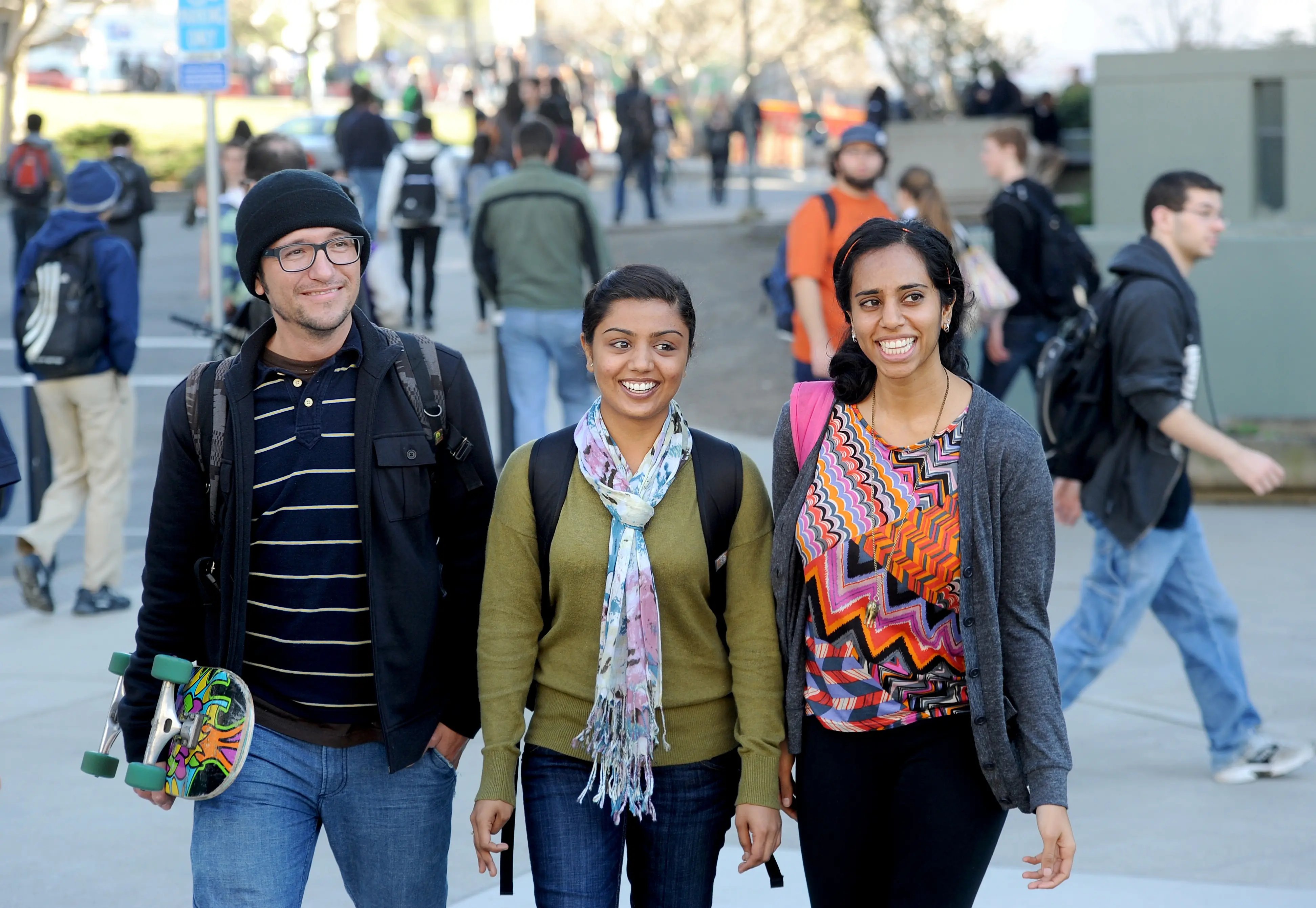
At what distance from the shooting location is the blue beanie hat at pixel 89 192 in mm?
7105

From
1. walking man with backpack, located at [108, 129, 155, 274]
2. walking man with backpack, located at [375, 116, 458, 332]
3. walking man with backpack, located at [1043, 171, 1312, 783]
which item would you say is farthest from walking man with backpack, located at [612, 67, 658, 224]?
walking man with backpack, located at [1043, 171, 1312, 783]

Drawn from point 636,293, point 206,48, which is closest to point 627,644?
point 636,293

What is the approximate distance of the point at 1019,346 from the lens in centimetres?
868

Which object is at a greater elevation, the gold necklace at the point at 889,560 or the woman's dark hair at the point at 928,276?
the woman's dark hair at the point at 928,276

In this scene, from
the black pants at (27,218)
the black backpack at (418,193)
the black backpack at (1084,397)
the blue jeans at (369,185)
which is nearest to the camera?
the black backpack at (1084,397)

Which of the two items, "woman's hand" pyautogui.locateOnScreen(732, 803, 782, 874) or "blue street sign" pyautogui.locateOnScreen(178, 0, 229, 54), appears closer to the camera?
"woman's hand" pyautogui.locateOnScreen(732, 803, 782, 874)

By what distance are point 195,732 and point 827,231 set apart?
4.85 meters

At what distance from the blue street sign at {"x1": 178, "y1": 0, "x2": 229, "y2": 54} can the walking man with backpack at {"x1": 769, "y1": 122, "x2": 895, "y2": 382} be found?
385 centimetres

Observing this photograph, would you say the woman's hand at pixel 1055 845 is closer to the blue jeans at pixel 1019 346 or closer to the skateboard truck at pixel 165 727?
the skateboard truck at pixel 165 727

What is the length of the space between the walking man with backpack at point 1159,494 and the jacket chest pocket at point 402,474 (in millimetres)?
2748

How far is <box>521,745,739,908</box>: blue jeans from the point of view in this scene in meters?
2.97

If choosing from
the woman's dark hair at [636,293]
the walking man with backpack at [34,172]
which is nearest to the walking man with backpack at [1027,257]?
the woman's dark hair at [636,293]

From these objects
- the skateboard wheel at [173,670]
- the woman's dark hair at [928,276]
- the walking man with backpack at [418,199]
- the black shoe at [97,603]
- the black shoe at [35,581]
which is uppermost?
the walking man with backpack at [418,199]

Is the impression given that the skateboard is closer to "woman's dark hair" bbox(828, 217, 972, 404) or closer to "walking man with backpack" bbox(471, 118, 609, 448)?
"woman's dark hair" bbox(828, 217, 972, 404)
